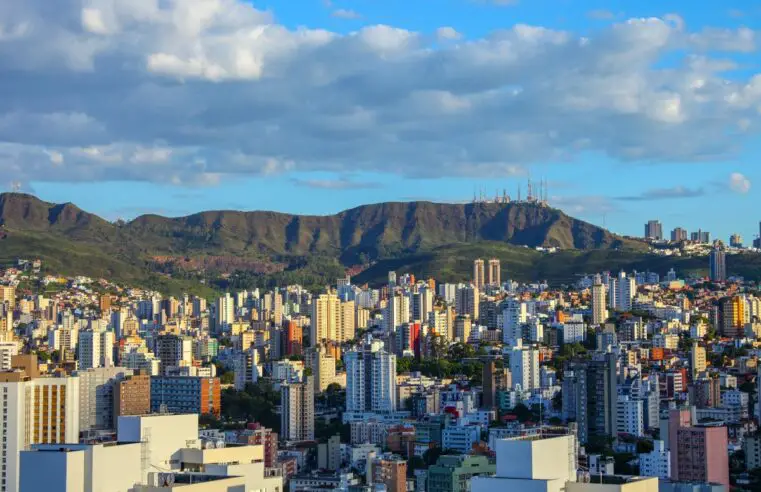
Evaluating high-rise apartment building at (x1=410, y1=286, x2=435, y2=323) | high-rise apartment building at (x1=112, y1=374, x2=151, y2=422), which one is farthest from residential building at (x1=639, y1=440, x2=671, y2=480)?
high-rise apartment building at (x1=410, y1=286, x2=435, y2=323)

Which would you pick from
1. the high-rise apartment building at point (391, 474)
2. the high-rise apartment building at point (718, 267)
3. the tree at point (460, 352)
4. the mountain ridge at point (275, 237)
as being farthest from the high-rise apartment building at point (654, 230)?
the high-rise apartment building at point (391, 474)

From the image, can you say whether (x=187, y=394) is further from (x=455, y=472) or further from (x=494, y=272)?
(x=494, y=272)

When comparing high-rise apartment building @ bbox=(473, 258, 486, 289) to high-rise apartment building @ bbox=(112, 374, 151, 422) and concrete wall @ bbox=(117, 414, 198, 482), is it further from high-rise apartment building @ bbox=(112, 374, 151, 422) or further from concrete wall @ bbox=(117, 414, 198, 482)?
concrete wall @ bbox=(117, 414, 198, 482)

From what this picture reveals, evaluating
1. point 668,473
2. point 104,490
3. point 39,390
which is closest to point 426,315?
point 668,473

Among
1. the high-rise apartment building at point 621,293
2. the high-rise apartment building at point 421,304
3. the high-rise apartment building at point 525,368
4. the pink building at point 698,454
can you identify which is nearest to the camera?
the pink building at point 698,454

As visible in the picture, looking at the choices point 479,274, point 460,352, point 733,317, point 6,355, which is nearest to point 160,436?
point 6,355

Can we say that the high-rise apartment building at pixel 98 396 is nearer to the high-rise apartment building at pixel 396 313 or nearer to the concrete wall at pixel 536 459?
the concrete wall at pixel 536 459
